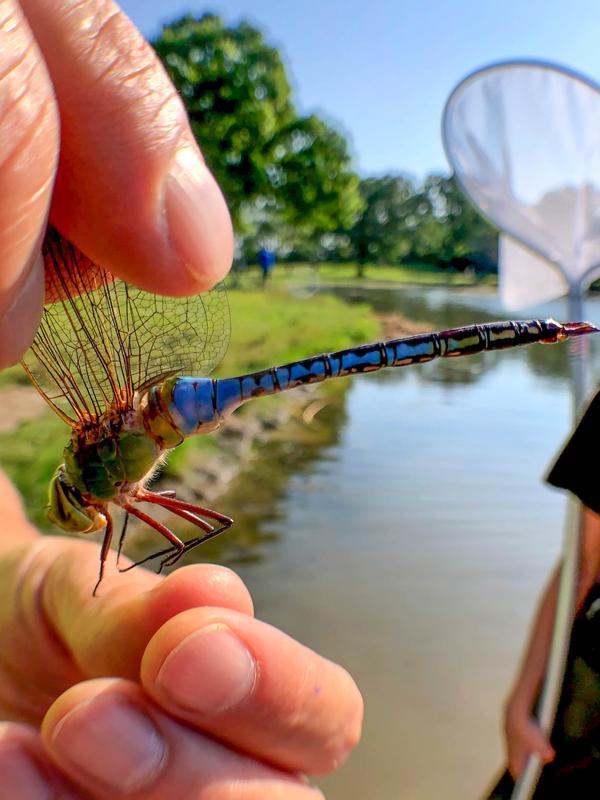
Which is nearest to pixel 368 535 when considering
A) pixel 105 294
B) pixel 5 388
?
pixel 5 388

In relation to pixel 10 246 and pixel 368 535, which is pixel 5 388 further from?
pixel 10 246

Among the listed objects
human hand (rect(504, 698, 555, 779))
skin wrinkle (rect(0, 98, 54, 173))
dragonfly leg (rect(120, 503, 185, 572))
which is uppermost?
skin wrinkle (rect(0, 98, 54, 173))

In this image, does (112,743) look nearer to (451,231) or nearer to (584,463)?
(584,463)

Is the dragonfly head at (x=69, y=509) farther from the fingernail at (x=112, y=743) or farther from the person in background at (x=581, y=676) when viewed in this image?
the person in background at (x=581, y=676)

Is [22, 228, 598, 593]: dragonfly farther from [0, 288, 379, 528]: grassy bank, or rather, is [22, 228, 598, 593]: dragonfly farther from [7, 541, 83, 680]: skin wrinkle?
[7, 541, 83, 680]: skin wrinkle

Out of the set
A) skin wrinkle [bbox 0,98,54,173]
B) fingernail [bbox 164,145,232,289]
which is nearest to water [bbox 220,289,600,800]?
fingernail [bbox 164,145,232,289]
